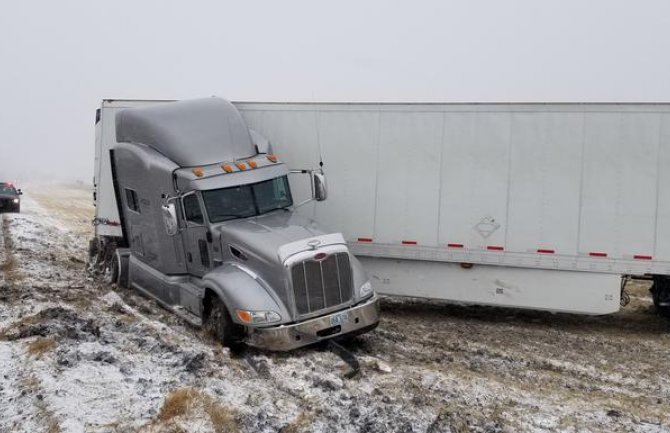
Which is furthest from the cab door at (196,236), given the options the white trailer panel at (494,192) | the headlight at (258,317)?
the white trailer panel at (494,192)

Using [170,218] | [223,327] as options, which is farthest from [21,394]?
[170,218]

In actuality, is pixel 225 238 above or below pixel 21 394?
above

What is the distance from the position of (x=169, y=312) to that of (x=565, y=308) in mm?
6631

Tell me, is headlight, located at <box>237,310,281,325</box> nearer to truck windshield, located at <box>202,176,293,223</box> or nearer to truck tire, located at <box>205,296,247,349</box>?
truck tire, located at <box>205,296,247,349</box>

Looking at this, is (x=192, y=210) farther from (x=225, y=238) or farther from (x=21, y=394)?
(x=21, y=394)

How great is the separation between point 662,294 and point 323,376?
6539 millimetres

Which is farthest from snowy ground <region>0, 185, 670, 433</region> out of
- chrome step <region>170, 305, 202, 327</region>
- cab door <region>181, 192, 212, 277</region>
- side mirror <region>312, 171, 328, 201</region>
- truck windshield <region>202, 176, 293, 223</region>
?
side mirror <region>312, 171, 328, 201</region>

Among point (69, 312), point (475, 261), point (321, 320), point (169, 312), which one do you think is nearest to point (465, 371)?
point (321, 320)

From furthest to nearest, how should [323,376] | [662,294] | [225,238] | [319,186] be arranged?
[662,294], [319,186], [225,238], [323,376]

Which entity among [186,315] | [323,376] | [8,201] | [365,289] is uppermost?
[8,201]

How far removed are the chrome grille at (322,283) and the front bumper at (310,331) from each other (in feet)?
0.59

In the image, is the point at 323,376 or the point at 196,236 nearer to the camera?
the point at 323,376

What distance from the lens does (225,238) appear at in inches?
372

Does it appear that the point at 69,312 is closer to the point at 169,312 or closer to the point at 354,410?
the point at 169,312
